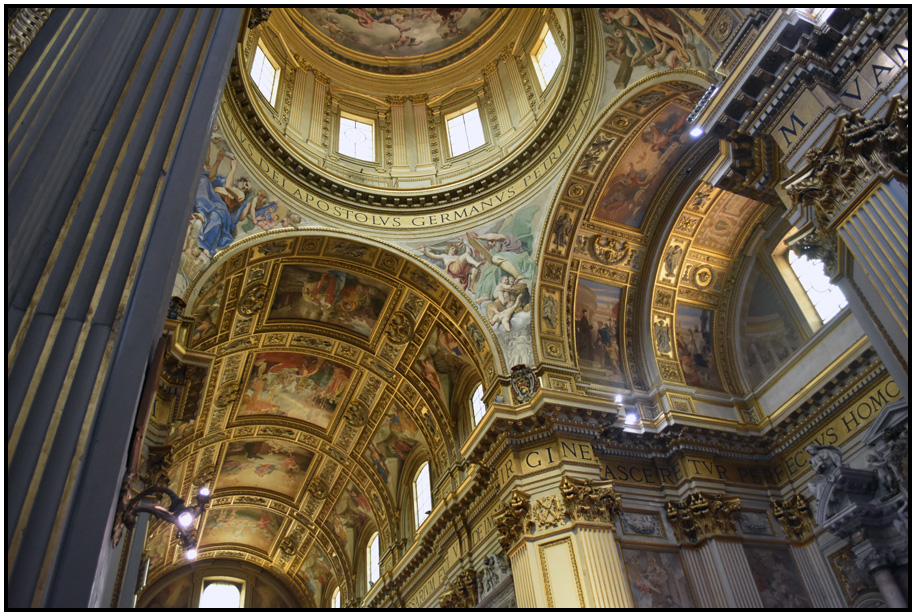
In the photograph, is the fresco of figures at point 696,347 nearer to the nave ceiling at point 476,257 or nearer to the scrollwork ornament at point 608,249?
the nave ceiling at point 476,257

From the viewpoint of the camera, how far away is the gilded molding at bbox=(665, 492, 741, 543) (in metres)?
12.7

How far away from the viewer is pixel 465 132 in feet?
60.5

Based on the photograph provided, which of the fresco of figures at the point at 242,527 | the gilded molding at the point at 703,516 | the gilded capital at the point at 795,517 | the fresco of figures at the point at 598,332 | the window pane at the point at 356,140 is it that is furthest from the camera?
the fresco of figures at the point at 242,527

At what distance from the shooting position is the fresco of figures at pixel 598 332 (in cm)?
1513

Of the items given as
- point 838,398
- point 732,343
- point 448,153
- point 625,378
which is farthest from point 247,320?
point 838,398

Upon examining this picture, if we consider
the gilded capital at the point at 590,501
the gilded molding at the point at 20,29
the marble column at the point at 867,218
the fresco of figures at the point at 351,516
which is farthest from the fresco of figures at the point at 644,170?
the fresco of figures at the point at 351,516

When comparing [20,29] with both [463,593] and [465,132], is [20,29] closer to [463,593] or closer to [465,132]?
[463,593]

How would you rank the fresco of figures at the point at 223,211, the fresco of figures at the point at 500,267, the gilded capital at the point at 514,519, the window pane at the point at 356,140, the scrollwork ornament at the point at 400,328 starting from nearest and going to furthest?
the gilded capital at the point at 514,519
the fresco of figures at the point at 223,211
the fresco of figures at the point at 500,267
the scrollwork ornament at the point at 400,328
the window pane at the point at 356,140

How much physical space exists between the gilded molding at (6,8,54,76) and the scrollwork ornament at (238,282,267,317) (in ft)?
39.2

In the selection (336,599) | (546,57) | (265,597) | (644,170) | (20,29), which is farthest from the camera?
(265,597)

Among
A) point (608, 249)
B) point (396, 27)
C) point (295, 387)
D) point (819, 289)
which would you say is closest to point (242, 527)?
point (295, 387)

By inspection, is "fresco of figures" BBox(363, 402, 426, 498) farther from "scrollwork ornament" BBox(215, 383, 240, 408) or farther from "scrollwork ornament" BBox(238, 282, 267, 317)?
"scrollwork ornament" BBox(238, 282, 267, 317)

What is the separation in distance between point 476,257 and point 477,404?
3.91m

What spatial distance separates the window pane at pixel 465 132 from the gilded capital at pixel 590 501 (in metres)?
9.96
